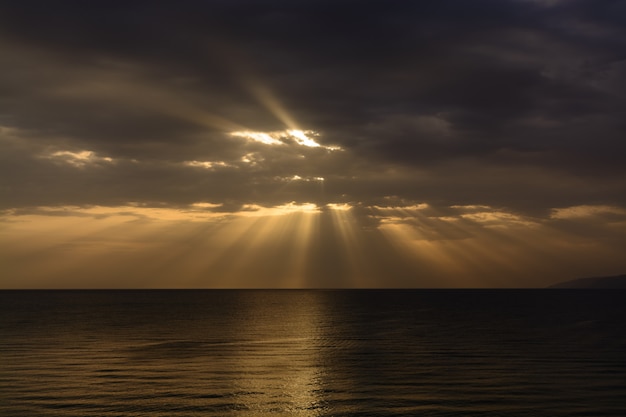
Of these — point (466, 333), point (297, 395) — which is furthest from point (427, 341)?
point (297, 395)

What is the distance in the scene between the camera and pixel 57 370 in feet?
185

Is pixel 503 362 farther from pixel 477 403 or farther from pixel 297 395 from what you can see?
pixel 297 395

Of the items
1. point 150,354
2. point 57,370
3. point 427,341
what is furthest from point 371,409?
point 427,341

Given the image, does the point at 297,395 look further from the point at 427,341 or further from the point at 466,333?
the point at 466,333

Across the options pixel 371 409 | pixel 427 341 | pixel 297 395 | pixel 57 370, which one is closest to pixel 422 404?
pixel 371 409

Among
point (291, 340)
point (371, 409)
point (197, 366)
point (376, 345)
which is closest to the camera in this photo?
point (371, 409)

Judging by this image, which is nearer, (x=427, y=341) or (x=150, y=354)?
(x=150, y=354)

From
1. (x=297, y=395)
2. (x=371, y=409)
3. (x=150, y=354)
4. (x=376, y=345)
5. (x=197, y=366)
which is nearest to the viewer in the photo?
(x=371, y=409)

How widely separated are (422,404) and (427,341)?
44.5 metres

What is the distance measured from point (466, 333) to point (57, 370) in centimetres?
6374

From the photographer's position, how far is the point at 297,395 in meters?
45.9

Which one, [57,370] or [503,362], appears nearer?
[57,370]

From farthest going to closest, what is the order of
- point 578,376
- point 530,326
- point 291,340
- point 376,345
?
1. point 530,326
2. point 291,340
3. point 376,345
4. point 578,376

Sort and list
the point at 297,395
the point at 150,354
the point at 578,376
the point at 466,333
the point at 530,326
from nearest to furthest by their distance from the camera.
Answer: the point at 297,395, the point at 578,376, the point at 150,354, the point at 466,333, the point at 530,326
